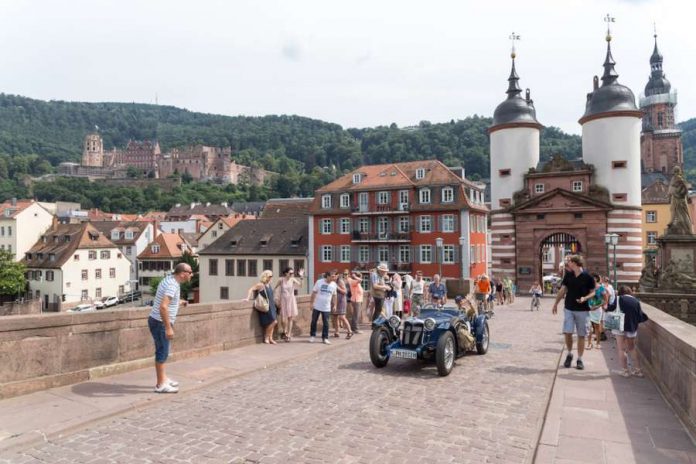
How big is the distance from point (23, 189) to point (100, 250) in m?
119

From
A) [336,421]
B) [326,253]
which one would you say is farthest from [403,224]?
[336,421]

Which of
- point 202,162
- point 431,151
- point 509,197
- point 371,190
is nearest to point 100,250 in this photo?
point 371,190

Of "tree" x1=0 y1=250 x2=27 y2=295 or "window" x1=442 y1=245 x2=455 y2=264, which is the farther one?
"tree" x1=0 y1=250 x2=27 y2=295

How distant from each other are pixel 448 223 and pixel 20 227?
51998 mm

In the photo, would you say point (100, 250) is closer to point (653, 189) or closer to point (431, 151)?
point (653, 189)

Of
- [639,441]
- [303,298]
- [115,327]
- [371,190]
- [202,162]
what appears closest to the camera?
[639,441]

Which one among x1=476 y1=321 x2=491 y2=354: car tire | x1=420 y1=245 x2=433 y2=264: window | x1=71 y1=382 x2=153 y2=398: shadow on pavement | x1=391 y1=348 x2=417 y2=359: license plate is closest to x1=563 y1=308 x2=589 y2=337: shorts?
x1=476 y1=321 x2=491 y2=354: car tire

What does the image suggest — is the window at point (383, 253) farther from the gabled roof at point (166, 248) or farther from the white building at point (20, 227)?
the white building at point (20, 227)

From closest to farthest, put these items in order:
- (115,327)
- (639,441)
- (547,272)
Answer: (639,441) < (115,327) < (547,272)

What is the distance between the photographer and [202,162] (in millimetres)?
189625

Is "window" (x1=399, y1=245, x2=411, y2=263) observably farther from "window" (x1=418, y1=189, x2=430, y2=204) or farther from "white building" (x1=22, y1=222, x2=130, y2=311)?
"white building" (x1=22, y1=222, x2=130, y2=311)

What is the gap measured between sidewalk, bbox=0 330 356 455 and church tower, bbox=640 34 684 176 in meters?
100

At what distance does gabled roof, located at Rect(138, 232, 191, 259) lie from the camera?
216ft

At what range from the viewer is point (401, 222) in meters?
46.1
